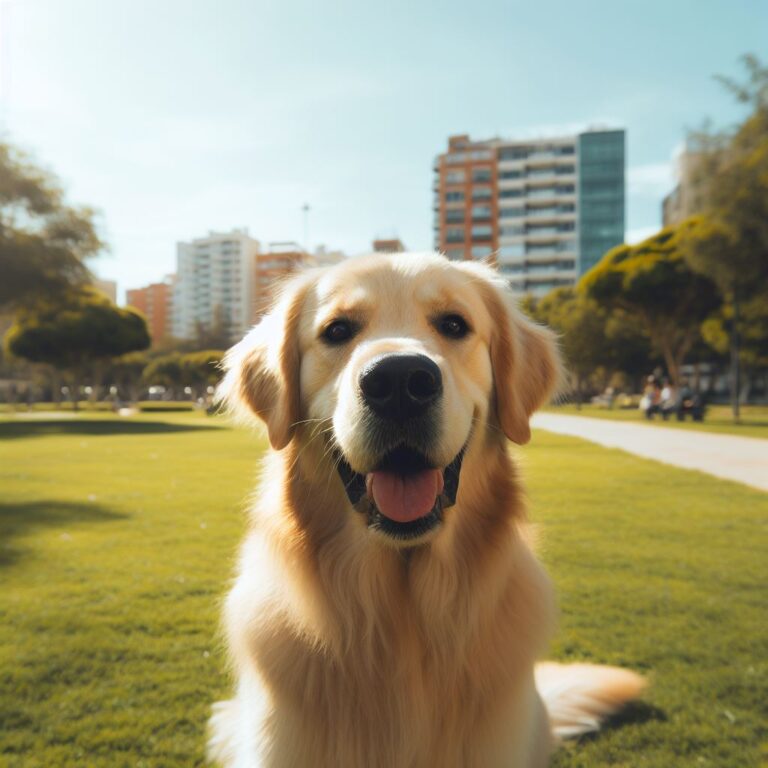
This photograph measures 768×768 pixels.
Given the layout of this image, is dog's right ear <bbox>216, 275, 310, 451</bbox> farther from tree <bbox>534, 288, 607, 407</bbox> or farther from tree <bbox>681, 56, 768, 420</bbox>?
tree <bbox>534, 288, 607, 407</bbox>

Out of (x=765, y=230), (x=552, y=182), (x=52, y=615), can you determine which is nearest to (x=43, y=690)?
(x=52, y=615)

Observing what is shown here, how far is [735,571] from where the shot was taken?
575 cm

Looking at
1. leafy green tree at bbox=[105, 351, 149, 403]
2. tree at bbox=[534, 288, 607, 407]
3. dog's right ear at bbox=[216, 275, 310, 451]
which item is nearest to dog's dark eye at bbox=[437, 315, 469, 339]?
dog's right ear at bbox=[216, 275, 310, 451]

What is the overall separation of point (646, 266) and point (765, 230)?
12643 millimetres

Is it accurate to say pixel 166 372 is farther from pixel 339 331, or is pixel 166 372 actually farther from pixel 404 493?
pixel 404 493

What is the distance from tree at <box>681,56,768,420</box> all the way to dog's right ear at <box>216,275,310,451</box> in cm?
2416

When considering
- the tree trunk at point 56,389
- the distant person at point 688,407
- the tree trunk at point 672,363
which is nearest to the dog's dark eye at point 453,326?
the distant person at point 688,407

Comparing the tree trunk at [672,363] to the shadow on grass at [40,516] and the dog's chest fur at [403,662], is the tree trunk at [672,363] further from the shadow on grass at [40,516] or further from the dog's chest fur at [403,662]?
the dog's chest fur at [403,662]

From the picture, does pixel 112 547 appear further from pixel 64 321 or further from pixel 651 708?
pixel 64 321

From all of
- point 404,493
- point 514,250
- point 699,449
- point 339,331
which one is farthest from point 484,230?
point 404,493

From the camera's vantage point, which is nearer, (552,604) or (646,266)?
(552,604)

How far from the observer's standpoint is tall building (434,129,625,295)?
101438mm

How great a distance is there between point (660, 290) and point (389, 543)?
37.4m

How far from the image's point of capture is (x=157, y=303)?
602ft
